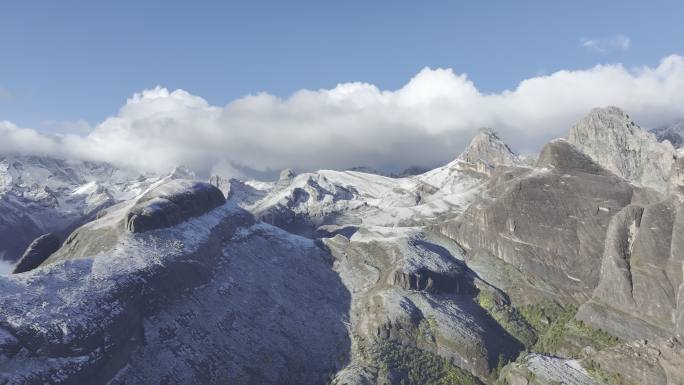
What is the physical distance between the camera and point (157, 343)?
602 ft

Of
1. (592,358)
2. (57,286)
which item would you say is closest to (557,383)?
(592,358)

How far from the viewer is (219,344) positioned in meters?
196

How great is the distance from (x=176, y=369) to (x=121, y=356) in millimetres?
16628

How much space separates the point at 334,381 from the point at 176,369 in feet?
168

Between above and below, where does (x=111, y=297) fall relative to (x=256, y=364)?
above

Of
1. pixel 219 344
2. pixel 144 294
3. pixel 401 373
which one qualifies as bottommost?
pixel 401 373

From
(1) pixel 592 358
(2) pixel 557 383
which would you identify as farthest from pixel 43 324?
(1) pixel 592 358

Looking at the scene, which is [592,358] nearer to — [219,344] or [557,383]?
[557,383]

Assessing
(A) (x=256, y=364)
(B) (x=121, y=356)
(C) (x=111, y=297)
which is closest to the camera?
(B) (x=121, y=356)

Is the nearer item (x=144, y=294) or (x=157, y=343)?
(x=157, y=343)

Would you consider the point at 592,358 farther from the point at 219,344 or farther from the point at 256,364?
the point at 219,344

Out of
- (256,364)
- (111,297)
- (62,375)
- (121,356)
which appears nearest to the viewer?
(62,375)

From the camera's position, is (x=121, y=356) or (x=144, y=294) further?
(x=144, y=294)

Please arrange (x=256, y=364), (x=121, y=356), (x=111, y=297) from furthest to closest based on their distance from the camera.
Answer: (x=256, y=364) → (x=111, y=297) → (x=121, y=356)
